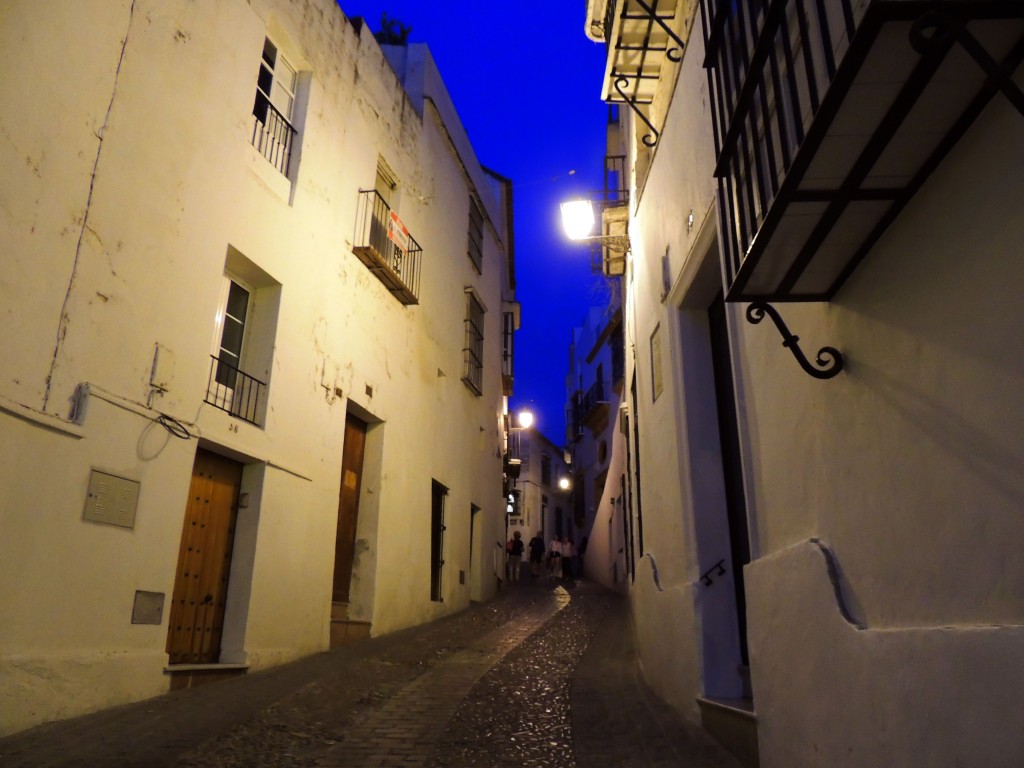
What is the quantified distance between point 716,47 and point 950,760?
3181 millimetres

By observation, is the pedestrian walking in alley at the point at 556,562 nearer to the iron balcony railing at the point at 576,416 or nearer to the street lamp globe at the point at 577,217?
the iron balcony railing at the point at 576,416

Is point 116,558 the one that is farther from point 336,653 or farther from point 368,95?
point 368,95

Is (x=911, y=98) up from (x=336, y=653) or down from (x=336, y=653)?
up

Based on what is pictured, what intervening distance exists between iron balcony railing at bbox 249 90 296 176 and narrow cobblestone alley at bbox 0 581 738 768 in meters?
5.43

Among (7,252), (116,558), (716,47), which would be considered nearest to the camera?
(716,47)

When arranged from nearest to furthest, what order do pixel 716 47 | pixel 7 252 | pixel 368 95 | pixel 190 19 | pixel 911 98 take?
pixel 911 98
pixel 716 47
pixel 7 252
pixel 190 19
pixel 368 95

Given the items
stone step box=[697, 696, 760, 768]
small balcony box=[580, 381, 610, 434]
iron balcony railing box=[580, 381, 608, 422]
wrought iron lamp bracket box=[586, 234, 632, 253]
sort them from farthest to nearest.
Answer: iron balcony railing box=[580, 381, 608, 422] < small balcony box=[580, 381, 610, 434] < wrought iron lamp bracket box=[586, 234, 632, 253] < stone step box=[697, 696, 760, 768]

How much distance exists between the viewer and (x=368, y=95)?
10.5 metres

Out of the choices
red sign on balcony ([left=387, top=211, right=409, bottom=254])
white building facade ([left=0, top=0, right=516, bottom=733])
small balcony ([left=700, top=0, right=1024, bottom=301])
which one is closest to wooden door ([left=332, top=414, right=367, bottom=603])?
white building facade ([left=0, top=0, right=516, bottom=733])

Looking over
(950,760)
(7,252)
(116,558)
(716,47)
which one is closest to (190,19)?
(7,252)

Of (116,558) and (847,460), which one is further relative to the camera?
(116,558)

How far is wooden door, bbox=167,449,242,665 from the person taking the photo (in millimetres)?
6430

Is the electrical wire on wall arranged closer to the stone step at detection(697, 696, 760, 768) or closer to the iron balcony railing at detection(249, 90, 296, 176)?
the iron balcony railing at detection(249, 90, 296, 176)

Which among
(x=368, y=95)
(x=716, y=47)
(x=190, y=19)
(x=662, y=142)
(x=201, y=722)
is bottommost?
(x=201, y=722)
